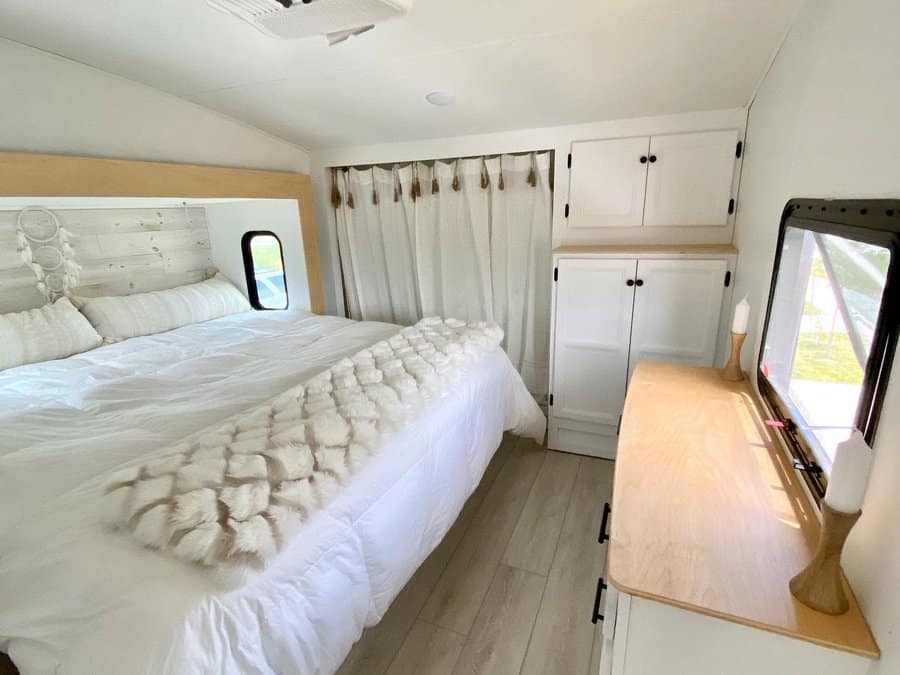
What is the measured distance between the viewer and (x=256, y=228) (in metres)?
3.31

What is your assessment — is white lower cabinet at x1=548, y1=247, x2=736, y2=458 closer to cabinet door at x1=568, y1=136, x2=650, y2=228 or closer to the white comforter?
cabinet door at x1=568, y1=136, x2=650, y2=228

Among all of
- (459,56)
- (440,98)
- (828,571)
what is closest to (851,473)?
(828,571)

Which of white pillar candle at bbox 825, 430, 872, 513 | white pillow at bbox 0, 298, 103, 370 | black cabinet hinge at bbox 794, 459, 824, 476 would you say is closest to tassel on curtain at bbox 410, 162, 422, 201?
white pillow at bbox 0, 298, 103, 370

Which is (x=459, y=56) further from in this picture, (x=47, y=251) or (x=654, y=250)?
(x=47, y=251)

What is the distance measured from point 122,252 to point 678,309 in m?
3.47

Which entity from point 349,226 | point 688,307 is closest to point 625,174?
point 688,307

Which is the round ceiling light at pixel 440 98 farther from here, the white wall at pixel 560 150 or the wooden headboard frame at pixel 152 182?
the wooden headboard frame at pixel 152 182

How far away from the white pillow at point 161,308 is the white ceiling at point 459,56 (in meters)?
1.22

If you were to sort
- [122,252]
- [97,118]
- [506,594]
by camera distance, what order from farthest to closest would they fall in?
1. [122,252]
2. [97,118]
3. [506,594]

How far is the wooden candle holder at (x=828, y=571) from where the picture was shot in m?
0.72

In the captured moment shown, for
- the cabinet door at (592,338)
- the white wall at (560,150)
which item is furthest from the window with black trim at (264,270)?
the cabinet door at (592,338)

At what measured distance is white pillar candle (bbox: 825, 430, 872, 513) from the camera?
26.9 inches

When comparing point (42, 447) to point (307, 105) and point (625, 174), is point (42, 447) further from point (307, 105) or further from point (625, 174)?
point (625, 174)

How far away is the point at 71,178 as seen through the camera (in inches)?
74.9
